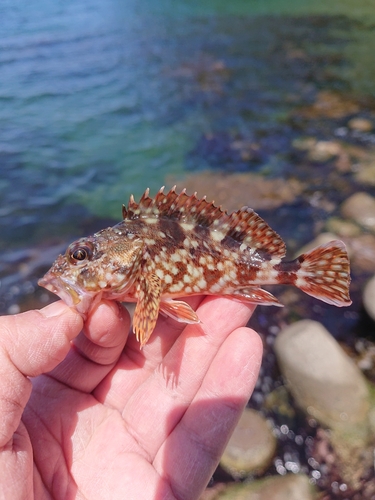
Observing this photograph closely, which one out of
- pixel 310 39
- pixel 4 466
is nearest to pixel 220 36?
pixel 310 39

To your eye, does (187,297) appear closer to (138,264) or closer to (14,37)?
(138,264)

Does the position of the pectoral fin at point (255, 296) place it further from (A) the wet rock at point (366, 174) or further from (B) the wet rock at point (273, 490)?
(A) the wet rock at point (366, 174)

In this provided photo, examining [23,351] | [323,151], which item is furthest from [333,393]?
[323,151]

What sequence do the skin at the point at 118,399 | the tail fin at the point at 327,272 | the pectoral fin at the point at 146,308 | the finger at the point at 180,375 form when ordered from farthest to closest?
the tail fin at the point at 327,272 → the finger at the point at 180,375 → the pectoral fin at the point at 146,308 → the skin at the point at 118,399

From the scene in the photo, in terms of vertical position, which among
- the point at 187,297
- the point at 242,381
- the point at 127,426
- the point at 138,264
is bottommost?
the point at 127,426

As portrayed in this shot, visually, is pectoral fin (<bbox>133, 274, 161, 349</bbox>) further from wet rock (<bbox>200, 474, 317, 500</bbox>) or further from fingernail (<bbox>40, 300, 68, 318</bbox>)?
wet rock (<bbox>200, 474, 317, 500</bbox>)

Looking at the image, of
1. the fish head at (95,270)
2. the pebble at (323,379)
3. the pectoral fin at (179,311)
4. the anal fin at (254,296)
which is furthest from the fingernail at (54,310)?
the pebble at (323,379)
